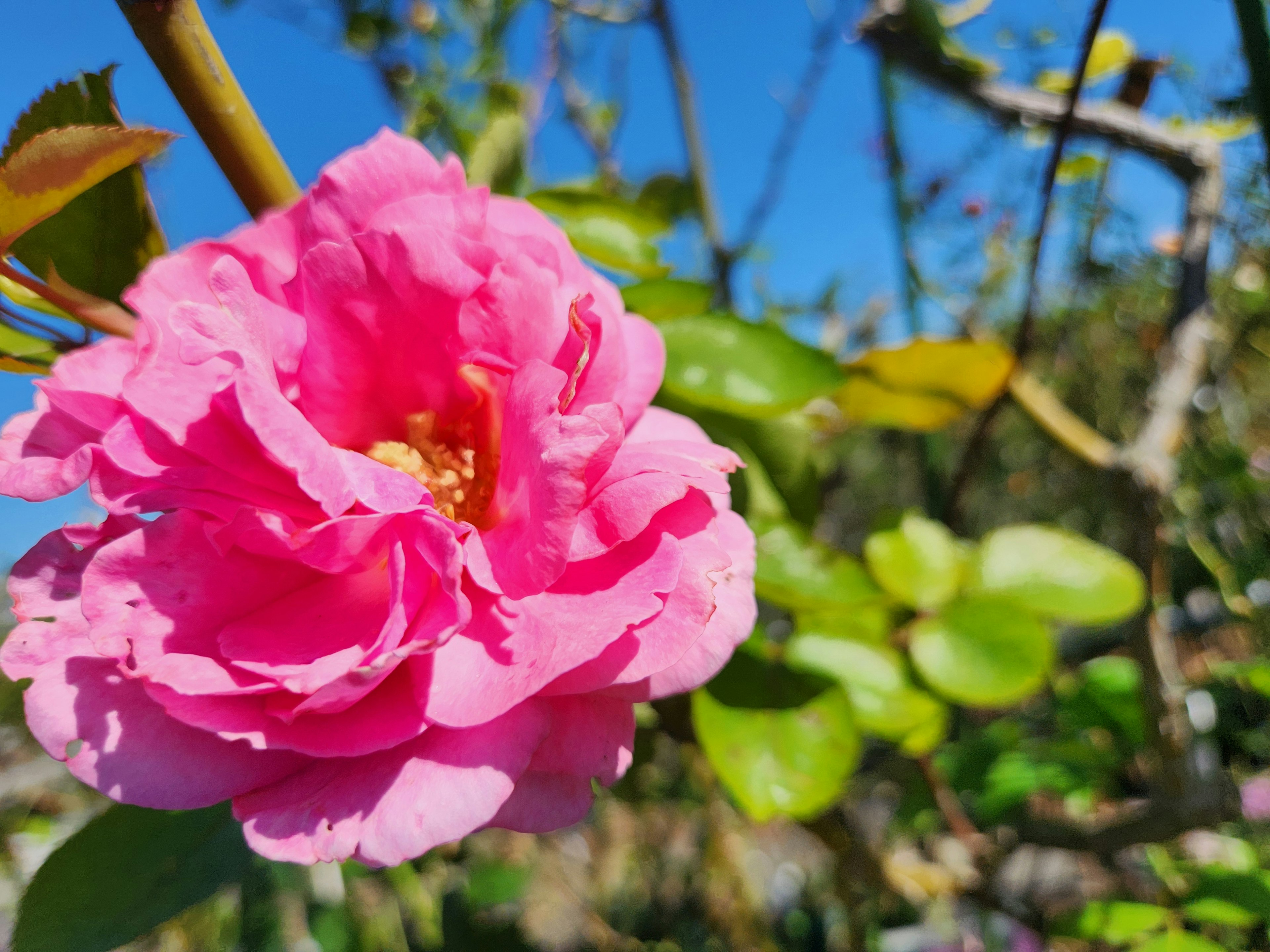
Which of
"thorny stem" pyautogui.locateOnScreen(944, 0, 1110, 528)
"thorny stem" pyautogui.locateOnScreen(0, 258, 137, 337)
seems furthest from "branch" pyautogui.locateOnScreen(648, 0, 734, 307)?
"thorny stem" pyautogui.locateOnScreen(0, 258, 137, 337)

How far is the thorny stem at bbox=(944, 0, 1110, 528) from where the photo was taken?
0.38m

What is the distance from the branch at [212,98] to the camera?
0.26 metres

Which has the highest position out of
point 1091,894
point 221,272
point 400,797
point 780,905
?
point 221,272

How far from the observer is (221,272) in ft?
0.74

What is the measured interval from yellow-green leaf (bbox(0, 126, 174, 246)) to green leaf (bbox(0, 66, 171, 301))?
0.05 ft

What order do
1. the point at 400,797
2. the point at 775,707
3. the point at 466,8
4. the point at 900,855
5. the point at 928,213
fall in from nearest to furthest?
the point at 400,797 < the point at 775,707 < the point at 928,213 < the point at 900,855 < the point at 466,8

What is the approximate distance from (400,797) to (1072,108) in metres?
0.49


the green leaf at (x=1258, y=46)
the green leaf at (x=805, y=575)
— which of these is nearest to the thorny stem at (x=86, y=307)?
the green leaf at (x=805, y=575)

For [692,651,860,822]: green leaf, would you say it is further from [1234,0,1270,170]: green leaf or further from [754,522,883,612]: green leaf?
[1234,0,1270,170]: green leaf

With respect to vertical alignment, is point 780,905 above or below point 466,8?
below

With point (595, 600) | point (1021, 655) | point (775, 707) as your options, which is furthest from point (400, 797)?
point (1021, 655)

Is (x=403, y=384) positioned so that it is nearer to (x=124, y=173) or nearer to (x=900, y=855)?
(x=124, y=173)

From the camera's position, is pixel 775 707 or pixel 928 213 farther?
pixel 928 213

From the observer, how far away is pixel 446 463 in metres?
0.31
